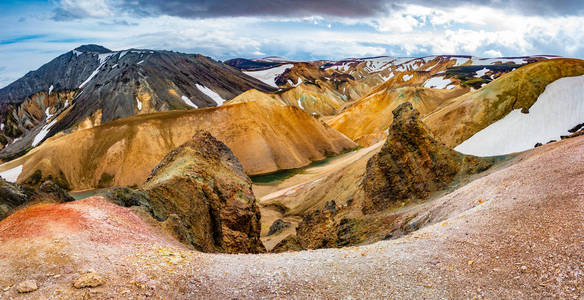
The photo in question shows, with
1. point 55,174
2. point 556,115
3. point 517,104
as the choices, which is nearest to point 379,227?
point 556,115

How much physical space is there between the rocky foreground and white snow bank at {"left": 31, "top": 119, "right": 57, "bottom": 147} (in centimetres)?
12804

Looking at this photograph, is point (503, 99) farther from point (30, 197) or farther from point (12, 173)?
point (12, 173)

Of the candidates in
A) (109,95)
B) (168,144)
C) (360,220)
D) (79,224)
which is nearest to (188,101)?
(109,95)

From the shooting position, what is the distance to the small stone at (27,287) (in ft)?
21.3

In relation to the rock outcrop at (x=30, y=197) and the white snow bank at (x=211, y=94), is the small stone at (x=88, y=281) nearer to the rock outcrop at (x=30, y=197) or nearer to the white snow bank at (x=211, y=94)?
the rock outcrop at (x=30, y=197)

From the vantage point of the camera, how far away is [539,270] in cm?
721

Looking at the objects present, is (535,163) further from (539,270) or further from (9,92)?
(9,92)

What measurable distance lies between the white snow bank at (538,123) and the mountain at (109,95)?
111 m

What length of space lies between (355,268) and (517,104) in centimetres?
3872

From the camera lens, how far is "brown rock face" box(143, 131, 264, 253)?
16809mm

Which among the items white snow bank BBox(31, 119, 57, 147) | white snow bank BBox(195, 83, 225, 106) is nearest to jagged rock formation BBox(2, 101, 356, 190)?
white snow bank BBox(31, 119, 57, 147)

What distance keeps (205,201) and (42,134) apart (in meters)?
130

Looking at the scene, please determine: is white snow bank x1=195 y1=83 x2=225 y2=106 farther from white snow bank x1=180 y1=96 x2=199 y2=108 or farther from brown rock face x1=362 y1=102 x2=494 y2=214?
brown rock face x1=362 y1=102 x2=494 y2=214

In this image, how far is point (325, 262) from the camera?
31.1 ft
